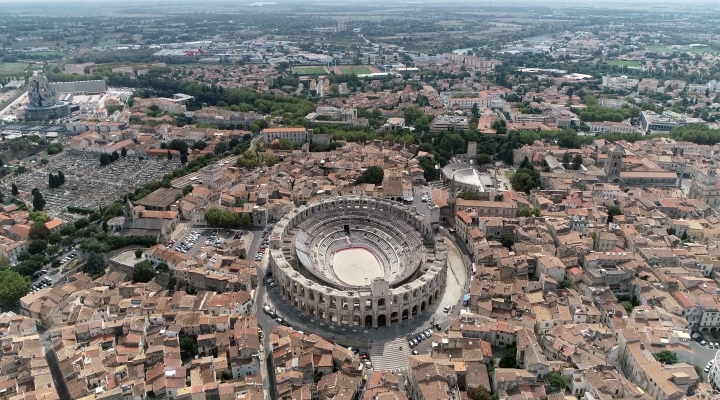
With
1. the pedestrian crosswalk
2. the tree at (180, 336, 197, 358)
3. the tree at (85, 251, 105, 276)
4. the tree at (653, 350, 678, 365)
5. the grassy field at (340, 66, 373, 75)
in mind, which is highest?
the grassy field at (340, 66, 373, 75)

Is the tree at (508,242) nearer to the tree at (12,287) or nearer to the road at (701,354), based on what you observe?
the road at (701,354)

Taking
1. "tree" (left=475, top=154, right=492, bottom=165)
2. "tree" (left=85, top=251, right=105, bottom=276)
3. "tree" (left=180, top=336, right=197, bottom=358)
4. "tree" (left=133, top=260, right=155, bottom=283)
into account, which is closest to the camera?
"tree" (left=180, top=336, right=197, bottom=358)

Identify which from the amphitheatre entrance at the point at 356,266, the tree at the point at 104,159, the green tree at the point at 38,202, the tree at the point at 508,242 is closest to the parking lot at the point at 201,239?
the amphitheatre entrance at the point at 356,266

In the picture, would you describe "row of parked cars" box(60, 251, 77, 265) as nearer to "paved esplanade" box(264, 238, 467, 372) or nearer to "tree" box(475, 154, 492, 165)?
"paved esplanade" box(264, 238, 467, 372)

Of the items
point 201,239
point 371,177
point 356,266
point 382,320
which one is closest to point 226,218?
point 201,239

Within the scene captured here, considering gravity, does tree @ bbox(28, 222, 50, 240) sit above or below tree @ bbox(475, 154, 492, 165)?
below

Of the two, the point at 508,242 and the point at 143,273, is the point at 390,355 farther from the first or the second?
the point at 143,273

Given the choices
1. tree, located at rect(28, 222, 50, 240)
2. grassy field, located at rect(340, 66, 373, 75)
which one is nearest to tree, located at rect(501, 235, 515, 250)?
tree, located at rect(28, 222, 50, 240)

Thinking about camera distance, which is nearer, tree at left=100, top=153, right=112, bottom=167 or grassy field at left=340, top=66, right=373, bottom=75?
tree at left=100, top=153, right=112, bottom=167
